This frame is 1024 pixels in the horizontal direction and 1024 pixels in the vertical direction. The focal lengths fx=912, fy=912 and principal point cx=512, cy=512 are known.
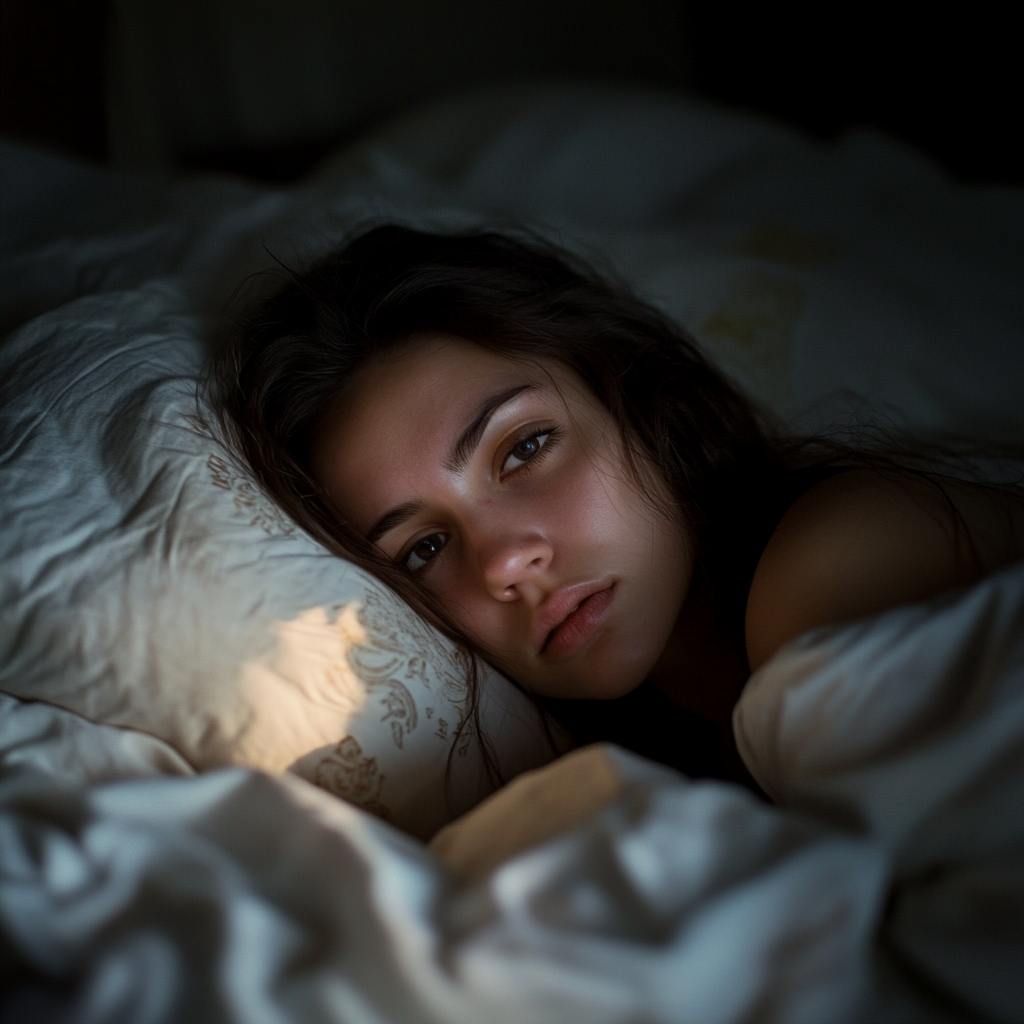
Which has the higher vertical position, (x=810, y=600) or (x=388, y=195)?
(x=388, y=195)

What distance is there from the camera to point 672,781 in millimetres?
518

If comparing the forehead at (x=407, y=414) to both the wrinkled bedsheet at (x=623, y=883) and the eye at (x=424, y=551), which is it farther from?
the wrinkled bedsheet at (x=623, y=883)

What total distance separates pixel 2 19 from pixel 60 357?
3.40 feet

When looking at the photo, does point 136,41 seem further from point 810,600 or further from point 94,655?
point 810,600

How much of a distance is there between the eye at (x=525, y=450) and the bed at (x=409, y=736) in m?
0.18

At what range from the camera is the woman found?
2.78ft

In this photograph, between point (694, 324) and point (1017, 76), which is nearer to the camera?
point (694, 324)

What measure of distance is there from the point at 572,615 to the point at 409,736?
8.0 inches

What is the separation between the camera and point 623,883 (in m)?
0.46

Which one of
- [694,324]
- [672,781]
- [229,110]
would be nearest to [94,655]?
[672,781]

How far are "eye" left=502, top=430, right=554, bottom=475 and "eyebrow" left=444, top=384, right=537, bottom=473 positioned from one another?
36 mm

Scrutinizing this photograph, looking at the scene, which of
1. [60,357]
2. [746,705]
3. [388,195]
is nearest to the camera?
[746,705]

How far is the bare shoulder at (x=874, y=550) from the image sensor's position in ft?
2.23

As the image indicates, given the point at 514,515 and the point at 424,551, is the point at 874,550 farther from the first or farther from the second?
the point at 424,551
